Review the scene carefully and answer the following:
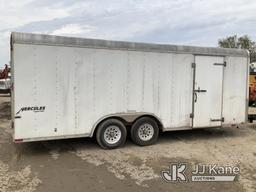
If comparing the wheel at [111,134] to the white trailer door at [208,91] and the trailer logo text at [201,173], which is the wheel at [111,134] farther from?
the white trailer door at [208,91]

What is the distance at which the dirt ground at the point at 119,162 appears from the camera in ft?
19.8

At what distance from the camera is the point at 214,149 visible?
877 centimetres

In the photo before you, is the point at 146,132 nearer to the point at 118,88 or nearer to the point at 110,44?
the point at 118,88

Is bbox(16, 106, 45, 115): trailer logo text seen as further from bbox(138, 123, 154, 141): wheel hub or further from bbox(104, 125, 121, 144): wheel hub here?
bbox(138, 123, 154, 141): wheel hub

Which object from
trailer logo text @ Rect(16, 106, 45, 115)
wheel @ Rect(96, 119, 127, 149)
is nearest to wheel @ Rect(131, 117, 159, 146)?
wheel @ Rect(96, 119, 127, 149)

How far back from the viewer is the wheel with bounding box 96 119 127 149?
8.45 m

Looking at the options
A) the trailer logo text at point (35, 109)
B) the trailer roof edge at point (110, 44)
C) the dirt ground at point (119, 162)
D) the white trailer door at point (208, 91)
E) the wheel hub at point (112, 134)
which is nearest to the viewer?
the dirt ground at point (119, 162)

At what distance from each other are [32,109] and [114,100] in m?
1.96

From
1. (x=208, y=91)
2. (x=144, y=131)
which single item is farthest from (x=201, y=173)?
(x=208, y=91)

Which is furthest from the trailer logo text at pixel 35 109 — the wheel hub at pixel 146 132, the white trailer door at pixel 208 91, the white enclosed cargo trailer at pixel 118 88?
the white trailer door at pixel 208 91

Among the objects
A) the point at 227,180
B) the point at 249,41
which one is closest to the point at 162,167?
the point at 227,180

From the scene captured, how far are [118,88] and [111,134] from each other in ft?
3.76

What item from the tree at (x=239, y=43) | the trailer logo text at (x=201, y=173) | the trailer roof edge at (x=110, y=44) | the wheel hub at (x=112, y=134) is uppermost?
the tree at (x=239, y=43)

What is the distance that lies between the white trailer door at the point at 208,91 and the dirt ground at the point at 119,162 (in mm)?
619
